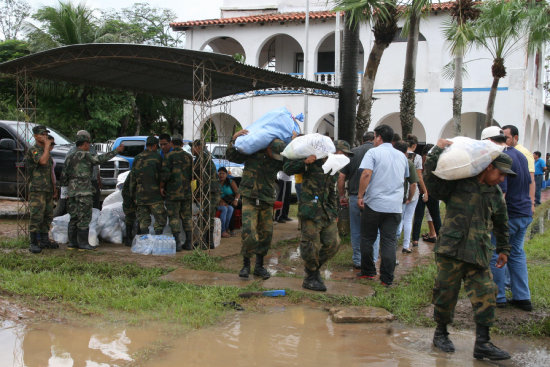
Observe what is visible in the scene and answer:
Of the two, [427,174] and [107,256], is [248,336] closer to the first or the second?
[427,174]

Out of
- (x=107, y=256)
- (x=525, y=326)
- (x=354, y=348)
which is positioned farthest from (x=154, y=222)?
(x=525, y=326)

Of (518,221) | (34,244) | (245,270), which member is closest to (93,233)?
(34,244)

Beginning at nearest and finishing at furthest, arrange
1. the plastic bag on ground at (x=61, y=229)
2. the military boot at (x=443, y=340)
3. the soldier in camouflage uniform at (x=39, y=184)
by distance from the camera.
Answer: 1. the military boot at (x=443, y=340)
2. the soldier in camouflage uniform at (x=39, y=184)
3. the plastic bag on ground at (x=61, y=229)

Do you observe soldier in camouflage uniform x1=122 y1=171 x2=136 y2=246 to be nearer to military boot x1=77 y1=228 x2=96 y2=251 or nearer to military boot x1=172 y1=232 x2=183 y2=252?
military boot x1=77 y1=228 x2=96 y2=251

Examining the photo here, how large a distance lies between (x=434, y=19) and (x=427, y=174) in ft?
59.5

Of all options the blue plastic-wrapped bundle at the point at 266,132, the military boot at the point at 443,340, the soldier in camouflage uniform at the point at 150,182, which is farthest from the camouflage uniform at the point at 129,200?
the military boot at the point at 443,340

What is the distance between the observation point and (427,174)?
14.0ft

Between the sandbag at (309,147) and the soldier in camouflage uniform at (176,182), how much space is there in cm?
269

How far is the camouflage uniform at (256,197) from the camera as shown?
6.21m

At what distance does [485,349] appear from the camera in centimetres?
407

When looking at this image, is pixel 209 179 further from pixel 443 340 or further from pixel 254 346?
pixel 443 340

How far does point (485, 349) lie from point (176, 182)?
16.9 ft

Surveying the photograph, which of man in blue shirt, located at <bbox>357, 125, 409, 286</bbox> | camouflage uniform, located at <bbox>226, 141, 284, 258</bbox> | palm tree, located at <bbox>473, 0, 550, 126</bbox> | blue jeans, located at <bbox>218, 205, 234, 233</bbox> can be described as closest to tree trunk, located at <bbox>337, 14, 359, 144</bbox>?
blue jeans, located at <bbox>218, 205, 234, 233</bbox>

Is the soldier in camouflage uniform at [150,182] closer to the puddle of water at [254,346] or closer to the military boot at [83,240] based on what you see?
the military boot at [83,240]
